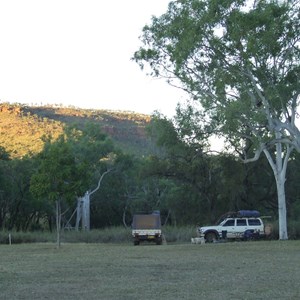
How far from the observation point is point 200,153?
4538 centimetres

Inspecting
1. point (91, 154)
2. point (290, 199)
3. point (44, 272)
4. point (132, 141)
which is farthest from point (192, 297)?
point (132, 141)

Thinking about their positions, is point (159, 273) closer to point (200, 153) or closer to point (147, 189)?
point (200, 153)

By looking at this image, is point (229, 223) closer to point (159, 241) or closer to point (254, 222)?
point (254, 222)

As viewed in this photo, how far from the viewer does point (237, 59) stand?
3153 cm

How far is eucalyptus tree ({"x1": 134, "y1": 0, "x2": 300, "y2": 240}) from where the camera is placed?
29.7 meters

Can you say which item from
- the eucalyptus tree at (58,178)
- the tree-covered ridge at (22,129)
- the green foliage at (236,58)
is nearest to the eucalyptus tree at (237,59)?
the green foliage at (236,58)

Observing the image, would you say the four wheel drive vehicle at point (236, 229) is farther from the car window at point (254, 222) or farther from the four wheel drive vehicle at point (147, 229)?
the four wheel drive vehicle at point (147, 229)

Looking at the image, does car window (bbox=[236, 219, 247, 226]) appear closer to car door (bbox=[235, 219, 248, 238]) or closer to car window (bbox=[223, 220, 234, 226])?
car door (bbox=[235, 219, 248, 238])

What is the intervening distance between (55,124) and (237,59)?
64951mm

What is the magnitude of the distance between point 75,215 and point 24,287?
52.8 meters

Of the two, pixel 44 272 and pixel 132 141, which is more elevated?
pixel 132 141

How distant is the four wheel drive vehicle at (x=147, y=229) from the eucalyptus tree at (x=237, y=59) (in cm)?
885

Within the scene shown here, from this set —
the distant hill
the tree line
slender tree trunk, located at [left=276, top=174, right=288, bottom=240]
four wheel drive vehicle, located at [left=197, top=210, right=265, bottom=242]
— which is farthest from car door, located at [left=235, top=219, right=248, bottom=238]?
the distant hill

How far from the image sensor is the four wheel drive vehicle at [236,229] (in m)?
41.6
